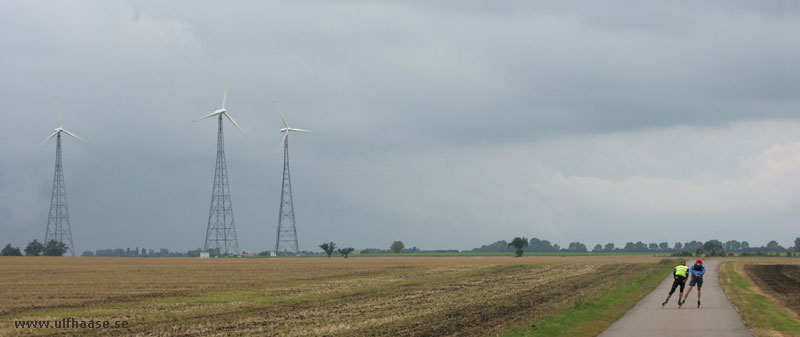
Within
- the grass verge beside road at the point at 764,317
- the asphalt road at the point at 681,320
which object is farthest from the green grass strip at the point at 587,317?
the grass verge beside road at the point at 764,317

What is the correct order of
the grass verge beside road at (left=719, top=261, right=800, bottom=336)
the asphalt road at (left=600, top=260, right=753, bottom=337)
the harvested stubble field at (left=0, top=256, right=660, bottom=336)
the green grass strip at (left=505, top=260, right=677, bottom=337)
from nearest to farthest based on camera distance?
the asphalt road at (left=600, top=260, right=753, bottom=337)
the grass verge beside road at (left=719, top=261, right=800, bottom=336)
the green grass strip at (left=505, top=260, right=677, bottom=337)
the harvested stubble field at (left=0, top=256, right=660, bottom=336)

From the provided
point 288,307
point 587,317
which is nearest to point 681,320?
point 587,317

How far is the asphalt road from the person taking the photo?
26703 mm

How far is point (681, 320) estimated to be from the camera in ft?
101

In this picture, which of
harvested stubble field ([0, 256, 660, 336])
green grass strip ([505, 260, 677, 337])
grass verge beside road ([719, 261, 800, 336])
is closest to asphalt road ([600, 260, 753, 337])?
grass verge beside road ([719, 261, 800, 336])

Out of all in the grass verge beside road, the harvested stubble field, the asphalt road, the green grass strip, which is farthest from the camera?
the harvested stubble field

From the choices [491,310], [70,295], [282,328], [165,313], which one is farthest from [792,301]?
[70,295]

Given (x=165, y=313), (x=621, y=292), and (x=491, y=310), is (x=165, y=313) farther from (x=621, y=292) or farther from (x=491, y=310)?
(x=621, y=292)

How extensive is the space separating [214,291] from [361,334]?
29596 mm

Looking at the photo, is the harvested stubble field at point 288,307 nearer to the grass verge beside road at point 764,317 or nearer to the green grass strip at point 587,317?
the green grass strip at point 587,317

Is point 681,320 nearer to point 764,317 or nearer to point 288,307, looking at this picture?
point 764,317

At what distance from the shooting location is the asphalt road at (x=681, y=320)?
2670 cm

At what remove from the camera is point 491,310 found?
38031 mm

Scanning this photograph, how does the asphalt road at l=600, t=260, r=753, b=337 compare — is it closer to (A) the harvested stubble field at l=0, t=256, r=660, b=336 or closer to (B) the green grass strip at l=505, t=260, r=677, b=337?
(B) the green grass strip at l=505, t=260, r=677, b=337
